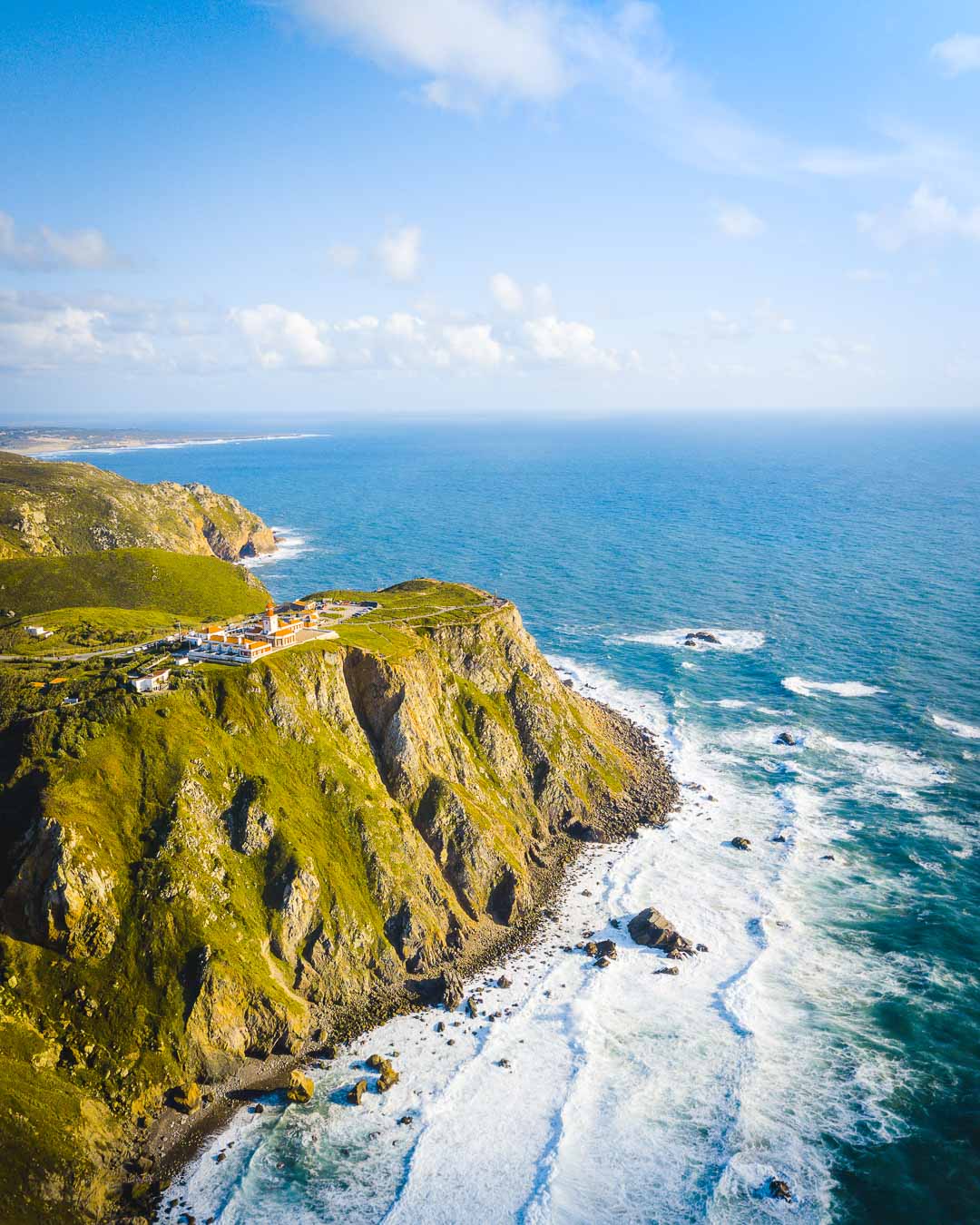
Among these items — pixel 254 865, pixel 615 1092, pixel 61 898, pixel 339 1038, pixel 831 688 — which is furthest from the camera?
pixel 831 688

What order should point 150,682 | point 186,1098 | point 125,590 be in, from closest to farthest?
1. point 186,1098
2. point 150,682
3. point 125,590

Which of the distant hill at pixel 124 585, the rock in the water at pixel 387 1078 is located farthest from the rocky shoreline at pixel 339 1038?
Answer: the distant hill at pixel 124 585

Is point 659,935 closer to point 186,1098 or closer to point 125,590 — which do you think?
point 186,1098

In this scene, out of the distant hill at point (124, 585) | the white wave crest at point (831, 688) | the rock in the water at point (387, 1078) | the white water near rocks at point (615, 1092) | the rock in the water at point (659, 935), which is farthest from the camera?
the distant hill at point (124, 585)

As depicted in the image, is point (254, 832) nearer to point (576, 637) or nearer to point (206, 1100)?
point (206, 1100)

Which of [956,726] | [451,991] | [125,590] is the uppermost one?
[125,590]

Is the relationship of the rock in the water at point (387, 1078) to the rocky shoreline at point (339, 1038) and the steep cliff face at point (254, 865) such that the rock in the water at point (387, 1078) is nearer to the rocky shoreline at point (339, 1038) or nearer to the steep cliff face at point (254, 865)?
the rocky shoreline at point (339, 1038)

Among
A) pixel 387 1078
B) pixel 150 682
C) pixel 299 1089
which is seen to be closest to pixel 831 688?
pixel 387 1078
